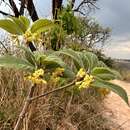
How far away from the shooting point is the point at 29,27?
2.38 meters

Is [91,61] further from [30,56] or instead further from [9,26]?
[9,26]

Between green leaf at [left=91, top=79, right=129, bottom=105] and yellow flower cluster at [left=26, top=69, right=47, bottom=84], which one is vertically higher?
yellow flower cluster at [left=26, top=69, right=47, bottom=84]

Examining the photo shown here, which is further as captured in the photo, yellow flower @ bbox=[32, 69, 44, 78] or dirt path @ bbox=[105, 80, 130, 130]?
dirt path @ bbox=[105, 80, 130, 130]

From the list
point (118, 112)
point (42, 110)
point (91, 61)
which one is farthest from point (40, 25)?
point (118, 112)

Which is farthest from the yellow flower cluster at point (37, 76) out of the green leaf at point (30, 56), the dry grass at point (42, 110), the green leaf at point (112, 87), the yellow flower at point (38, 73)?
the dry grass at point (42, 110)

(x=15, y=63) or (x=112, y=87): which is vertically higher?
(x=15, y=63)

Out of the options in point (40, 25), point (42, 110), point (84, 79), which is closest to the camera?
point (84, 79)

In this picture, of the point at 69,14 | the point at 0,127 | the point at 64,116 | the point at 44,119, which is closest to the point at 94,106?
the point at 64,116

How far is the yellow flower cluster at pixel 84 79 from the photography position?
207 cm

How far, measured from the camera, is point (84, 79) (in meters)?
2.09

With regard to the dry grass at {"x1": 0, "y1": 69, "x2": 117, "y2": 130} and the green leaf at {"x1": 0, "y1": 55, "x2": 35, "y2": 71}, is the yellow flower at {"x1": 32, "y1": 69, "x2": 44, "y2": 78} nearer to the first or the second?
the green leaf at {"x1": 0, "y1": 55, "x2": 35, "y2": 71}

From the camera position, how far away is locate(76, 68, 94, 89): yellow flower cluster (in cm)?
207

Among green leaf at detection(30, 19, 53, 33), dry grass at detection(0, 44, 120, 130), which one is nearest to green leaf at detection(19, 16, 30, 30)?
green leaf at detection(30, 19, 53, 33)

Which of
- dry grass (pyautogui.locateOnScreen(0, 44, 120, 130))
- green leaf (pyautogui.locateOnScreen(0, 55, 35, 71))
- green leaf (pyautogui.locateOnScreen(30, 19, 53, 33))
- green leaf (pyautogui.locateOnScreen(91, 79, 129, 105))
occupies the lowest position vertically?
dry grass (pyautogui.locateOnScreen(0, 44, 120, 130))
